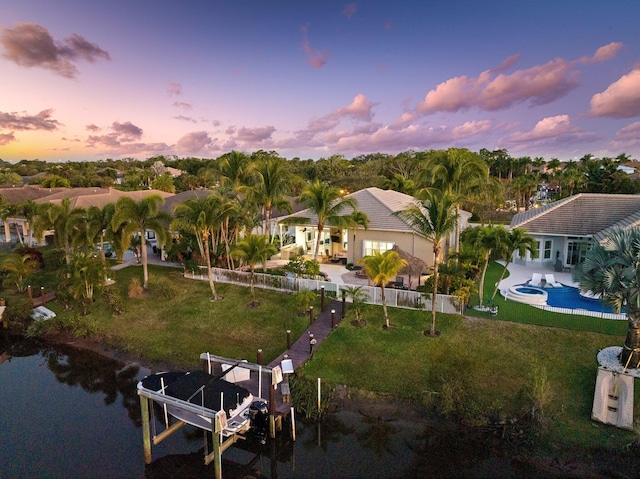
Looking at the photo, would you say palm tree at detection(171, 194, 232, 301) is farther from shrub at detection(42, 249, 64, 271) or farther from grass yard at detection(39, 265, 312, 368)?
shrub at detection(42, 249, 64, 271)

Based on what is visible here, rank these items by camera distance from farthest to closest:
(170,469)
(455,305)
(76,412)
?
(455,305), (76,412), (170,469)

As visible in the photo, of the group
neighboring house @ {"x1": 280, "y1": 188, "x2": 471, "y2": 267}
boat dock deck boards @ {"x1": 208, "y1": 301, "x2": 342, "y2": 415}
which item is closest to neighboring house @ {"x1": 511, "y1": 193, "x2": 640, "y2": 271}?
neighboring house @ {"x1": 280, "y1": 188, "x2": 471, "y2": 267}

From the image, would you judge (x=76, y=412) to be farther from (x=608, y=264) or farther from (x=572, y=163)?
(x=572, y=163)

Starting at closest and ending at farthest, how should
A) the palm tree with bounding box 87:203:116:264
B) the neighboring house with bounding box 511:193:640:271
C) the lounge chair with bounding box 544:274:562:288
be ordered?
the lounge chair with bounding box 544:274:562:288 < the palm tree with bounding box 87:203:116:264 < the neighboring house with bounding box 511:193:640:271

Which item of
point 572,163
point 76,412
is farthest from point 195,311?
point 572,163

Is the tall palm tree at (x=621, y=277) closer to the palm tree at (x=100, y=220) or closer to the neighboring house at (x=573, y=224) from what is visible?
the neighboring house at (x=573, y=224)

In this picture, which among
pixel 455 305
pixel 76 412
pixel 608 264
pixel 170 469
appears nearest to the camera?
pixel 170 469
